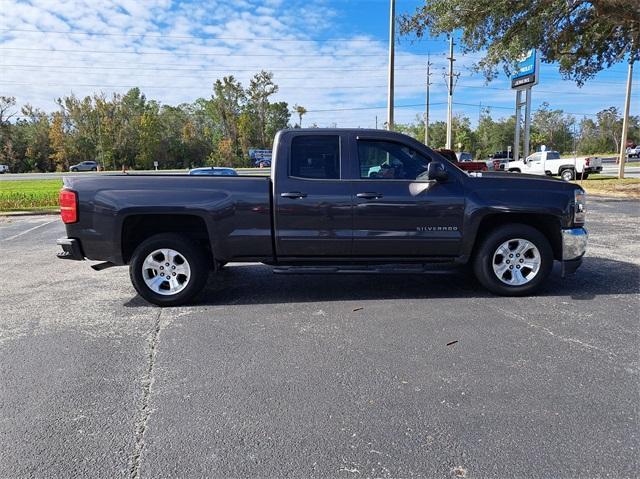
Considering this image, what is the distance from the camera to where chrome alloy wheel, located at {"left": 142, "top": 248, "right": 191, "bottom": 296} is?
5172 millimetres

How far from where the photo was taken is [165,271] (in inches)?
205

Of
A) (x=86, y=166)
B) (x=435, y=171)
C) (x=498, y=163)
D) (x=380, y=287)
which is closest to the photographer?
(x=435, y=171)

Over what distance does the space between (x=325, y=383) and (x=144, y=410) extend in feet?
4.05

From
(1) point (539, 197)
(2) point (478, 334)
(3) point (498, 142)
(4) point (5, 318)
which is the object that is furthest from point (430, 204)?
(3) point (498, 142)

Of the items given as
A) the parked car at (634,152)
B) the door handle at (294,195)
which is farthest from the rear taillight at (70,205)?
the parked car at (634,152)

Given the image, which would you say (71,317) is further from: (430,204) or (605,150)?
(605,150)

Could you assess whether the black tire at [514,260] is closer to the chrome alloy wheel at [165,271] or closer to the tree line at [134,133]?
the chrome alloy wheel at [165,271]

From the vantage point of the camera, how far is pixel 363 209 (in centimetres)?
514

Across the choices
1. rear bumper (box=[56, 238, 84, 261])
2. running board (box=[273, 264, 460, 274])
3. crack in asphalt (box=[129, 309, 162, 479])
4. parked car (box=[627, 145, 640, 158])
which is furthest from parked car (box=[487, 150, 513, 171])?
parked car (box=[627, 145, 640, 158])

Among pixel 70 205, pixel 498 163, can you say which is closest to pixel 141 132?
pixel 498 163

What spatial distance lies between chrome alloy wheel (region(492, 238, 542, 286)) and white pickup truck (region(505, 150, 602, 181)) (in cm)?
2256

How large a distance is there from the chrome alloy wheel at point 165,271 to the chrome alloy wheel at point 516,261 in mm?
3521

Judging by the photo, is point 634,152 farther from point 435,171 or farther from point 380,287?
point 435,171

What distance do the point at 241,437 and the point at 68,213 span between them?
11.6ft
